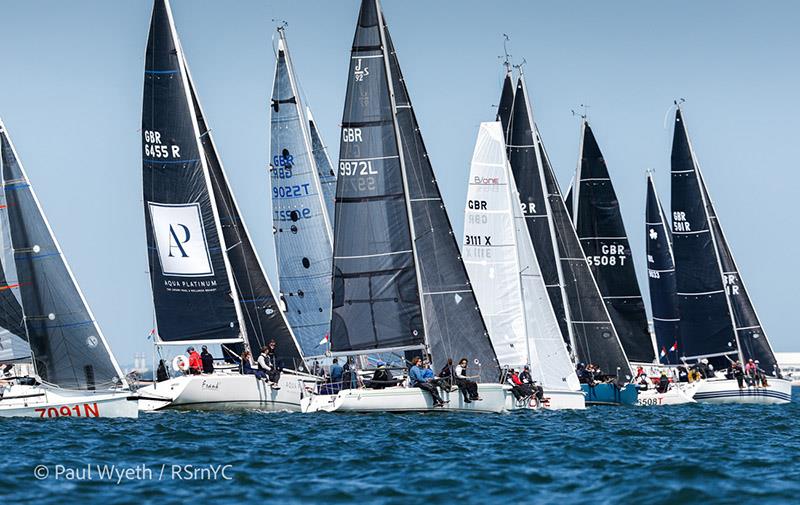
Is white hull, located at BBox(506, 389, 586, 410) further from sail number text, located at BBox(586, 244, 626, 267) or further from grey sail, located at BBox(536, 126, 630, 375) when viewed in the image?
sail number text, located at BBox(586, 244, 626, 267)

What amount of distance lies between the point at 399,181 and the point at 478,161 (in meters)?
6.97

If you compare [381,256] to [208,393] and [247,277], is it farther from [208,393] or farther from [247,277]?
[247,277]

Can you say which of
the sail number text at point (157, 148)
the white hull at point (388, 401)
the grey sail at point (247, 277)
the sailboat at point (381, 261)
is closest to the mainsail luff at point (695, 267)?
the grey sail at point (247, 277)

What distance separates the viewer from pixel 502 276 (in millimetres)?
38344

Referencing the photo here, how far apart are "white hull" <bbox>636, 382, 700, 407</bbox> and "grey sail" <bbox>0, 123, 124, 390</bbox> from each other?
1938 centimetres

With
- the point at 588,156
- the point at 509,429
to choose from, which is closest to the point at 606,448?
the point at 509,429

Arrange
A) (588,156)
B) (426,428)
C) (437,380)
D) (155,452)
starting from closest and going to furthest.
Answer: (155,452) < (426,428) < (437,380) < (588,156)

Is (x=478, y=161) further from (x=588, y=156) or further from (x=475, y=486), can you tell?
(x=475, y=486)

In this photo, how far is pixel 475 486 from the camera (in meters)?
18.2

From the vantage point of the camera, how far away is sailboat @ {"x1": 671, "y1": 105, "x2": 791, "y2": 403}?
49719 mm

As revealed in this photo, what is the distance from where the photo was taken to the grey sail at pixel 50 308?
99.9 ft

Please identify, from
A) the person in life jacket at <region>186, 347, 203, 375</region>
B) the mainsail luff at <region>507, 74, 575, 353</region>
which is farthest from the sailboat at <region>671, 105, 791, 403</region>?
the person in life jacket at <region>186, 347, 203, 375</region>

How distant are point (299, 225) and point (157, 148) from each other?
7013 mm

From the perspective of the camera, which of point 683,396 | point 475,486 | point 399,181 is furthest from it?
point 683,396
